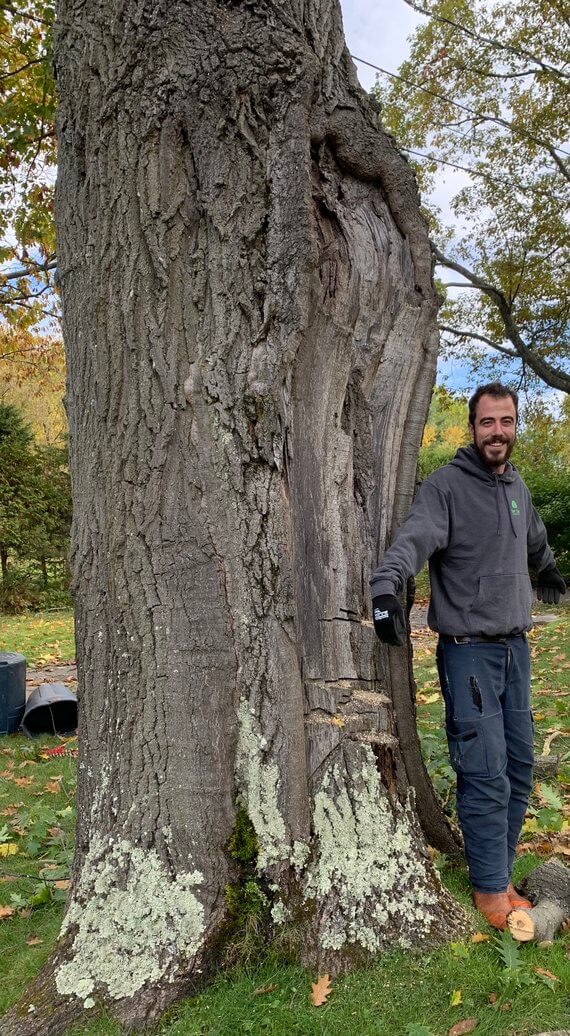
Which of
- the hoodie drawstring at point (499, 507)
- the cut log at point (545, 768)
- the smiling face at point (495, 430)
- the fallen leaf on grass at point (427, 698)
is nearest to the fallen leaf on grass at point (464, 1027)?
the hoodie drawstring at point (499, 507)

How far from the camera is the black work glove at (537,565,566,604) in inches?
154

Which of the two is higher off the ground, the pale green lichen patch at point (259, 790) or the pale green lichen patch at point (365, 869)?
the pale green lichen patch at point (259, 790)

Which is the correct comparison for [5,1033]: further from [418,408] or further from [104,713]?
[418,408]

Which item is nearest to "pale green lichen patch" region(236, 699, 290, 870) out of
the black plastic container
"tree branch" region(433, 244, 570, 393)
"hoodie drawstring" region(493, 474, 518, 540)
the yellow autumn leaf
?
"hoodie drawstring" region(493, 474, 518, 540)

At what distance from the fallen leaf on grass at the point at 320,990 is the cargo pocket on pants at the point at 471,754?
3.32 feet

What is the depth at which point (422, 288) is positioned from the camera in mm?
3338

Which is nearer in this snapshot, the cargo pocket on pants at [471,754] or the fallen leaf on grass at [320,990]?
the fallen leaf on grass at [320,990]

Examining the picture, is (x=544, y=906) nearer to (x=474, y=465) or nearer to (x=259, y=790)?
(x=259, y=790)

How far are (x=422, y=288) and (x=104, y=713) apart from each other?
2.28 meters

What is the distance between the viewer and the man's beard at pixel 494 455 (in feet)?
11.1

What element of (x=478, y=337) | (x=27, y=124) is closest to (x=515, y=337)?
(x=478, y=337)

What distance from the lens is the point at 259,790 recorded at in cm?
279

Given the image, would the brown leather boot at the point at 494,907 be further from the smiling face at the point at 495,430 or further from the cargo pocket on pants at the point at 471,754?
the smiling face at the point at 495,430

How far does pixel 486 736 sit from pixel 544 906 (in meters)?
0.76
